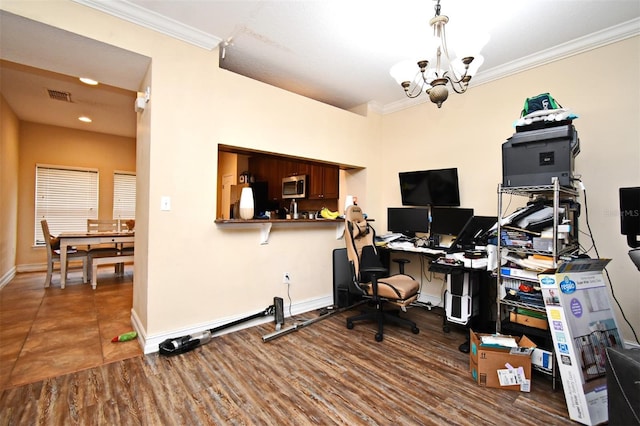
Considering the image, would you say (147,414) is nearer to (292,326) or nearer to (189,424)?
(189,424)

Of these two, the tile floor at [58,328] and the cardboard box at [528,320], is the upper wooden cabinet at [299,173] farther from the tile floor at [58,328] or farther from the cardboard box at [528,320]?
the cardboard box at [528,320]

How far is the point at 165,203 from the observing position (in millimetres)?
2516

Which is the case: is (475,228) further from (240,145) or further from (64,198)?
(64,198)

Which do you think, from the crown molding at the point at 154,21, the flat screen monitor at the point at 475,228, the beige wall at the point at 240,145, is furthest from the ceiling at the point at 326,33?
the flat screen monitor at the point at 475,228

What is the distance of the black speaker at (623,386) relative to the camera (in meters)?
1.37

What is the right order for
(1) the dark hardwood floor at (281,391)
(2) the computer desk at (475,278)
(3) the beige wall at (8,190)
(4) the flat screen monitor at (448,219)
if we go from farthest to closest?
(3) the beige wall at (8,190) → (4) the flat screen monitor at (448,219) → (2) the computer desk at (475,278) → (1) the dark hardwood floor at (281,391)

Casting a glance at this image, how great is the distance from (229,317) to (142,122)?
207 cm

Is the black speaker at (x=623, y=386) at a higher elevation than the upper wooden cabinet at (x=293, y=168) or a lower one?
lower

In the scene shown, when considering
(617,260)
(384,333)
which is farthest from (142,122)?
(617,260)

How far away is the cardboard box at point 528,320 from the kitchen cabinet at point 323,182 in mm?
2885

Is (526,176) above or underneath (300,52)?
underneath

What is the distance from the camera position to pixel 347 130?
389 centimetres

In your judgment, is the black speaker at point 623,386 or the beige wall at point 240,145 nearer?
the black speaker at point 623,386

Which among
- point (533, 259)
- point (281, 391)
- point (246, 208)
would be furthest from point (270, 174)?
point (533, 259)
